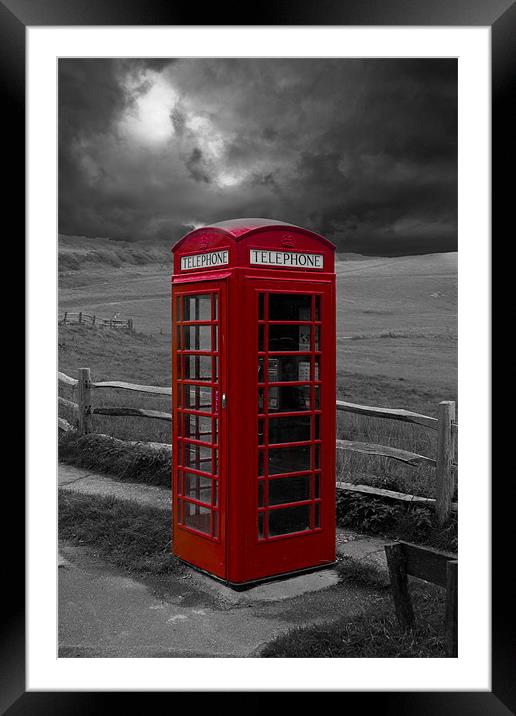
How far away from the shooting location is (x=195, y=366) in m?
4.44

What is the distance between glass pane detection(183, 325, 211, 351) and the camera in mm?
4336

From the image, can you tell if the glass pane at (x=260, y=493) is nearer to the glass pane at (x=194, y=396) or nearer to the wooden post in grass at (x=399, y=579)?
the glass pane at (x=194, y=396)

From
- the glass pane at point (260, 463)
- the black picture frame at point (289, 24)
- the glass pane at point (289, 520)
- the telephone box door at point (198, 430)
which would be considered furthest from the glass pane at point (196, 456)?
the black picture frame at point (289, 24)

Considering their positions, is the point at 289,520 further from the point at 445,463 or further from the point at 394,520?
the point at 445,463

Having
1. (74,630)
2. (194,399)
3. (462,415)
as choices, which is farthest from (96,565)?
(462,415)

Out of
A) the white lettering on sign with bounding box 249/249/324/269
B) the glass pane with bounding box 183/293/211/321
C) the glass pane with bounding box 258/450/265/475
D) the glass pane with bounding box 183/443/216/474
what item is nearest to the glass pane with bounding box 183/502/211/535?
the glass pane with bounding box 183/443/216/474

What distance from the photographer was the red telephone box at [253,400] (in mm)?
4004

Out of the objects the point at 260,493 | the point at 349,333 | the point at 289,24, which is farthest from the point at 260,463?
the point at 349,333

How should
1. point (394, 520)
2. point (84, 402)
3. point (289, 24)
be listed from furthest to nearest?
point (84, 402) < point (394, 520) < point (289, 24)

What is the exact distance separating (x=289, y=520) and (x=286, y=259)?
66.9 inches

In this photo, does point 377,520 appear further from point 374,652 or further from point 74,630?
point 74,630

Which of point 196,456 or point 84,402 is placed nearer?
point 196,456

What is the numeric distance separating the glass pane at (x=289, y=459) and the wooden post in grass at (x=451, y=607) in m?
1.46

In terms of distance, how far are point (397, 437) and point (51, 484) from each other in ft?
14.6
